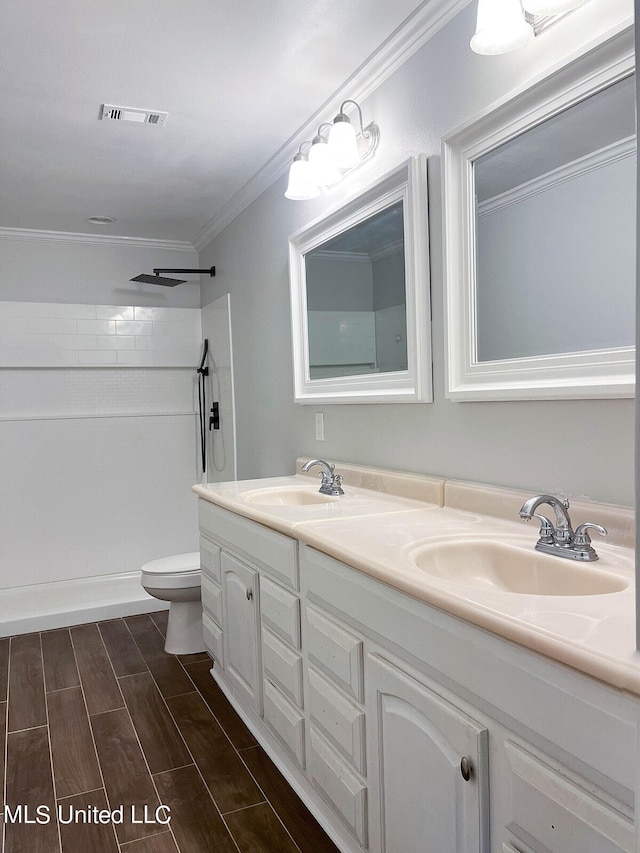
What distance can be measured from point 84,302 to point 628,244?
12.0ft

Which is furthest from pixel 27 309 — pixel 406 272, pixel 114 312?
pixel 406 272

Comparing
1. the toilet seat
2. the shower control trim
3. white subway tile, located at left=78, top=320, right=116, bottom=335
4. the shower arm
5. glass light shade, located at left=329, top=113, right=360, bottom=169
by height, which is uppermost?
glass light shade, located at left=329, top=113, right=360, bottom=169

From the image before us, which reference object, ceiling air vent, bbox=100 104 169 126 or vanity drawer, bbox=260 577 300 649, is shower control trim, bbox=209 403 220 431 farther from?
vanity drawer, bbox=260 577 300 649

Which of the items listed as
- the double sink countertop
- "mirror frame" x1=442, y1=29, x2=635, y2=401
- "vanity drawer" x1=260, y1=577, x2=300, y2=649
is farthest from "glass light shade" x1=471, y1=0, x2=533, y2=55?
"vanity drawer" x1=260, y1=577, x2=300, y2=649

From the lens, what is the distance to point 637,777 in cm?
78

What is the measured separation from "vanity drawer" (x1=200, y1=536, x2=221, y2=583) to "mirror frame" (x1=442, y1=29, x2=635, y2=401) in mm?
1211

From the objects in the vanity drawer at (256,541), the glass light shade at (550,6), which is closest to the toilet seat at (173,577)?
the vanity drawer at (256,541)

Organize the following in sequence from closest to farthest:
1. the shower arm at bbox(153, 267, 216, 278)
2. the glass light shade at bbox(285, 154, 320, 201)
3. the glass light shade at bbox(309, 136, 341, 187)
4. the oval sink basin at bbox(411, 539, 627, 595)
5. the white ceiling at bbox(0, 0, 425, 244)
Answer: the oval sink basin at bbox(411, 539, 627, 595) → the white ceiling at bbox(0, 0, 425, 244) → the glass light shade at bbox(309, 136, 341, 187) → the glass light shade at bbox(285, 154, 320, 201) → the shower arm at bbox(153, 267, 216, 278)

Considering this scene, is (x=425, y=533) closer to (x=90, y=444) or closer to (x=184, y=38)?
(x=184, y=38)

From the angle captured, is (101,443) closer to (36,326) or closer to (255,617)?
(36,326)

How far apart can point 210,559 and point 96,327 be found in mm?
2225

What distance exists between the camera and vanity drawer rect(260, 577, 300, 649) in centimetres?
181

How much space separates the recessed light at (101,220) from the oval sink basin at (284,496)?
2279mm

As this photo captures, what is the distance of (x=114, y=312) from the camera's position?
426cm
